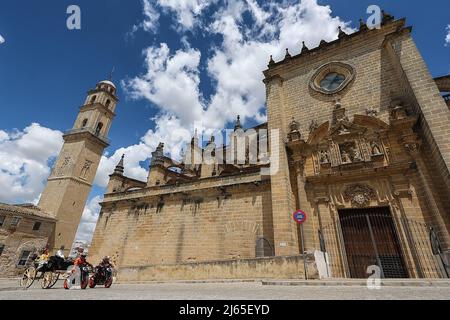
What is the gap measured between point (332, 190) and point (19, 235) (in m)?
29.2

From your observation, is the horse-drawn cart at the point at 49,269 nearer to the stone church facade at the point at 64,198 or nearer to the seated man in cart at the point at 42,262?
the seated man in cart at the point at 42,262

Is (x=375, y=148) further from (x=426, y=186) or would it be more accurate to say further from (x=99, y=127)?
(x=99, y=127)

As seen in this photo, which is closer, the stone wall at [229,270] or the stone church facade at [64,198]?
the stone wall at [229,270]

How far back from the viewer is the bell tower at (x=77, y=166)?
88.2ft

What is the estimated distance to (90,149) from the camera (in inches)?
1236

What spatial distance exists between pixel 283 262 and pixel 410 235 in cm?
509

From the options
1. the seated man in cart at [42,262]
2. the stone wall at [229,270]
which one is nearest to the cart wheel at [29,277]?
the seated man in cart at [42,262]

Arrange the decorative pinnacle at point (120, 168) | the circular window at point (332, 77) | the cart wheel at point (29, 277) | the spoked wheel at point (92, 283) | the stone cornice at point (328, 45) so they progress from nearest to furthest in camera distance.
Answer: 1. the spoked wheel at point (92, 283)
2. the cart wheel at point (29, 277)
3. the stone cornice at point (328, 45)
4. the circular window at point (332, 77)
5. the decorative pinnacle at point (120, 168)

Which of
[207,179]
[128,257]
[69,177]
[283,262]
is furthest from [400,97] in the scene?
[69,177]

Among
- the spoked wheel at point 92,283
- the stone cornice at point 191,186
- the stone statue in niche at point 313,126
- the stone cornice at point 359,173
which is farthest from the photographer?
the stone cornice at point 191,186

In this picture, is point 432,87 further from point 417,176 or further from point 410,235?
point 410,235

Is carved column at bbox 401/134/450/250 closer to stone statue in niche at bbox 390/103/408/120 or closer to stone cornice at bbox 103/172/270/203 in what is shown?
stone statue in niche at bbox 390/103/408/120

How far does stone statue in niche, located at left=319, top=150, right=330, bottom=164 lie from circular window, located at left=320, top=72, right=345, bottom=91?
3.85 m

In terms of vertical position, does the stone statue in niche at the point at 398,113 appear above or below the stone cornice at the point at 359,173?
above
